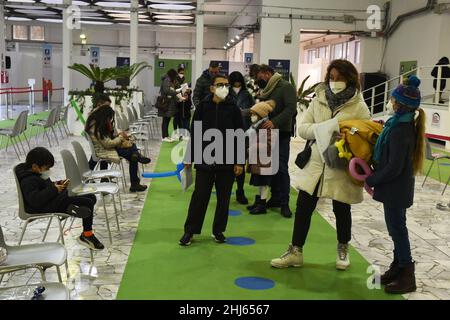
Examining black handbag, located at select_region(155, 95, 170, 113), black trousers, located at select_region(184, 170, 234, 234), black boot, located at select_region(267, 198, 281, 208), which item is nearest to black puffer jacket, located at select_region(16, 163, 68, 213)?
black trousers, located at select_region(184, 170, 234, 234)

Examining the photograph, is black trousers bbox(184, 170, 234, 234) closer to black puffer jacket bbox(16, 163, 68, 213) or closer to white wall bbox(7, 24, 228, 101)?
black puffer jacket bbox(16, 163, 68, 213)

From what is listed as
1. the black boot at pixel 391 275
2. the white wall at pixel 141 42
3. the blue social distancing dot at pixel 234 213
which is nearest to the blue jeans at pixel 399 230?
the black boot at pixel 391 275

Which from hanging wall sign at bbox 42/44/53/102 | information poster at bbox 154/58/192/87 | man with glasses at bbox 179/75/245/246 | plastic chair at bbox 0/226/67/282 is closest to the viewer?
plastic chair at bbox 0/226/67/282

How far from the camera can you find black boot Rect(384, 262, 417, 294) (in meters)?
3.60

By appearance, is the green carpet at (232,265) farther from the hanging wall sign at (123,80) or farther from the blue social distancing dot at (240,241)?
the hanging wall sign at (123,80)

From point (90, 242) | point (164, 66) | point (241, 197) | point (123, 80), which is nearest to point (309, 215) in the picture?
point (90, 242)

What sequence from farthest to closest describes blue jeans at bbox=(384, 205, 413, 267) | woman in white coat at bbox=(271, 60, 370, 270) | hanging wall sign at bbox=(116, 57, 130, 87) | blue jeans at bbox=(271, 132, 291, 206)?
hanging wall sign at bbox=(116, 57, 130, 87) → blue jeans at bbox=(271, 132, 291, 206) → woman in white coat at bbox=(271, 60, 370, 270) → blue jeans at bbox=(384, 205, 413, 267)

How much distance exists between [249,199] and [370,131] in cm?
294

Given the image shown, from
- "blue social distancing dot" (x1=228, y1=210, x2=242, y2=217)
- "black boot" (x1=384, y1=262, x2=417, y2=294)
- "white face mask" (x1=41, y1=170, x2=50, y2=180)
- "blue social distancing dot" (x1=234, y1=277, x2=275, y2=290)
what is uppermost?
"white face mask" (x1=41, y1=170, x2=50, y2=180)

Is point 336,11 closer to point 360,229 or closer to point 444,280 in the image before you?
point 360,229

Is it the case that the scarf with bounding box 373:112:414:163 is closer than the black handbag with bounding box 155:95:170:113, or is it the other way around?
the scarf with bounding box 373:112:414:163

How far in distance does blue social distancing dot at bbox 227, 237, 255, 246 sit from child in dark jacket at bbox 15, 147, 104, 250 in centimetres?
141

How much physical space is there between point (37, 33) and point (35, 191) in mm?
27401

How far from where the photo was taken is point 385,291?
3.62 meters
